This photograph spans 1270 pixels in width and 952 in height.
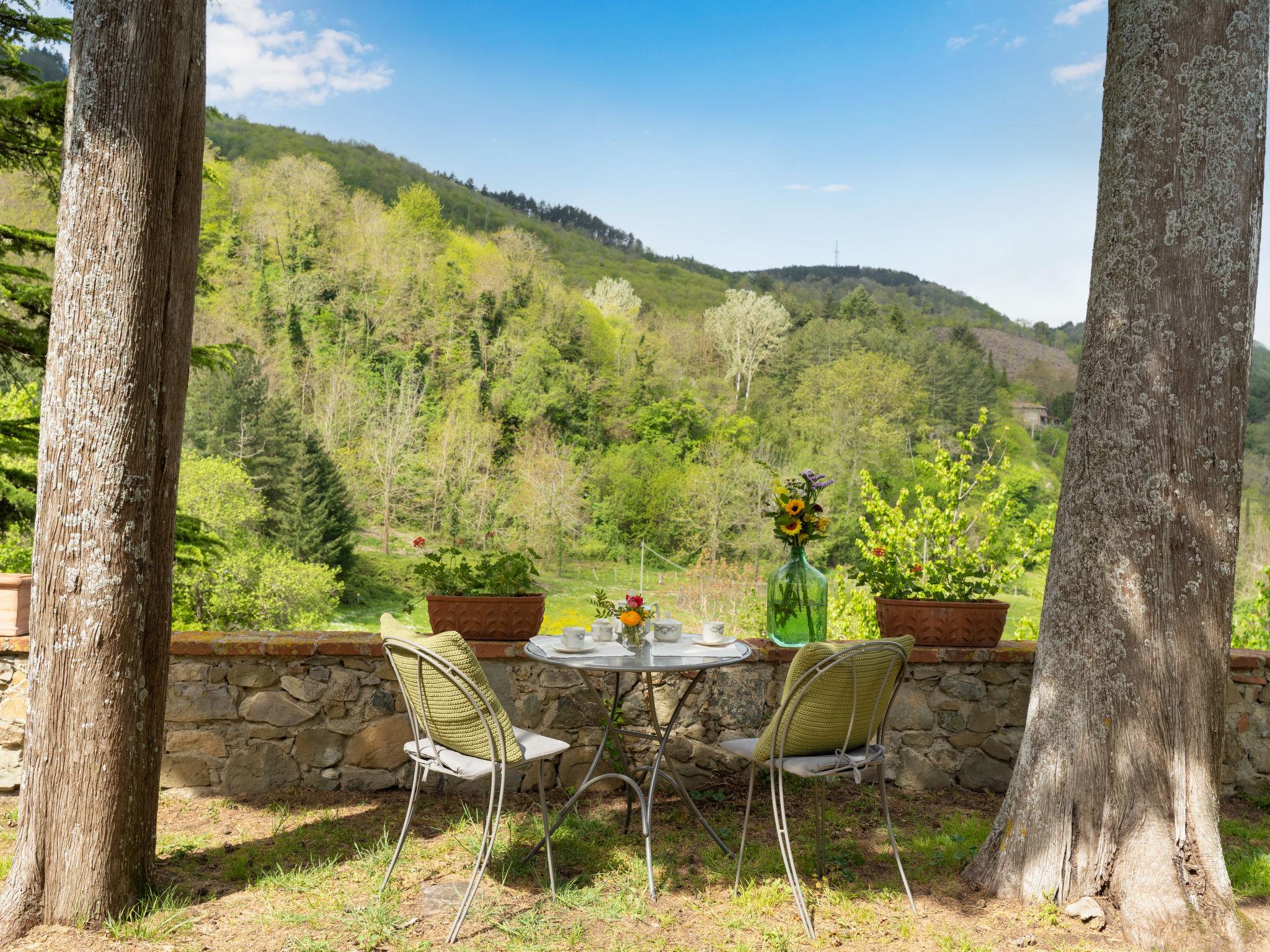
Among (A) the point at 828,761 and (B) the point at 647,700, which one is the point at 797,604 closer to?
(B) the point at 647,700

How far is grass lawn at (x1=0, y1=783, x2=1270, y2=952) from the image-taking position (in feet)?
6.51

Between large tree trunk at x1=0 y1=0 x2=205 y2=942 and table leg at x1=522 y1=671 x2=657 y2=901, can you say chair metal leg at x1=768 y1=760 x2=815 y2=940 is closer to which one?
table leg at x1=522 y1=671 x2=657 y2=901

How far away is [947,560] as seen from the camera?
403 cm

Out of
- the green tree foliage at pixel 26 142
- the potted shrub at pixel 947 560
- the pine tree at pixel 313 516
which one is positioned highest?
the green tree foliage at pixel 26 142

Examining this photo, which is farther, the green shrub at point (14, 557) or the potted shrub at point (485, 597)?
the green shrub at point (14, 557)

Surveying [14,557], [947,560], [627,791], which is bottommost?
[14,557]

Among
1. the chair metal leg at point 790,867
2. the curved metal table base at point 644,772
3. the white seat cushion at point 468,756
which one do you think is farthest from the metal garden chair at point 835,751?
the white seat cushion at point 468,756

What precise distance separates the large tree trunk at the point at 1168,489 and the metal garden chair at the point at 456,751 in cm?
134

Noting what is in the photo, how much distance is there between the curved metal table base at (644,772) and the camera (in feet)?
7.64

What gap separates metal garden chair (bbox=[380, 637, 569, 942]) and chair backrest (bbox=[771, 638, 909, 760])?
1.91 feet

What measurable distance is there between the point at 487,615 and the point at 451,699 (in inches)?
30.8

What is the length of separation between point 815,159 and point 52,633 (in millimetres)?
34384

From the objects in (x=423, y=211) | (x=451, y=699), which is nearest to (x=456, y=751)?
(x=451, y=699)

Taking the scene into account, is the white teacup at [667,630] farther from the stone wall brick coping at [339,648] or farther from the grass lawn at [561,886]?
the grass lawn at [561,886]
